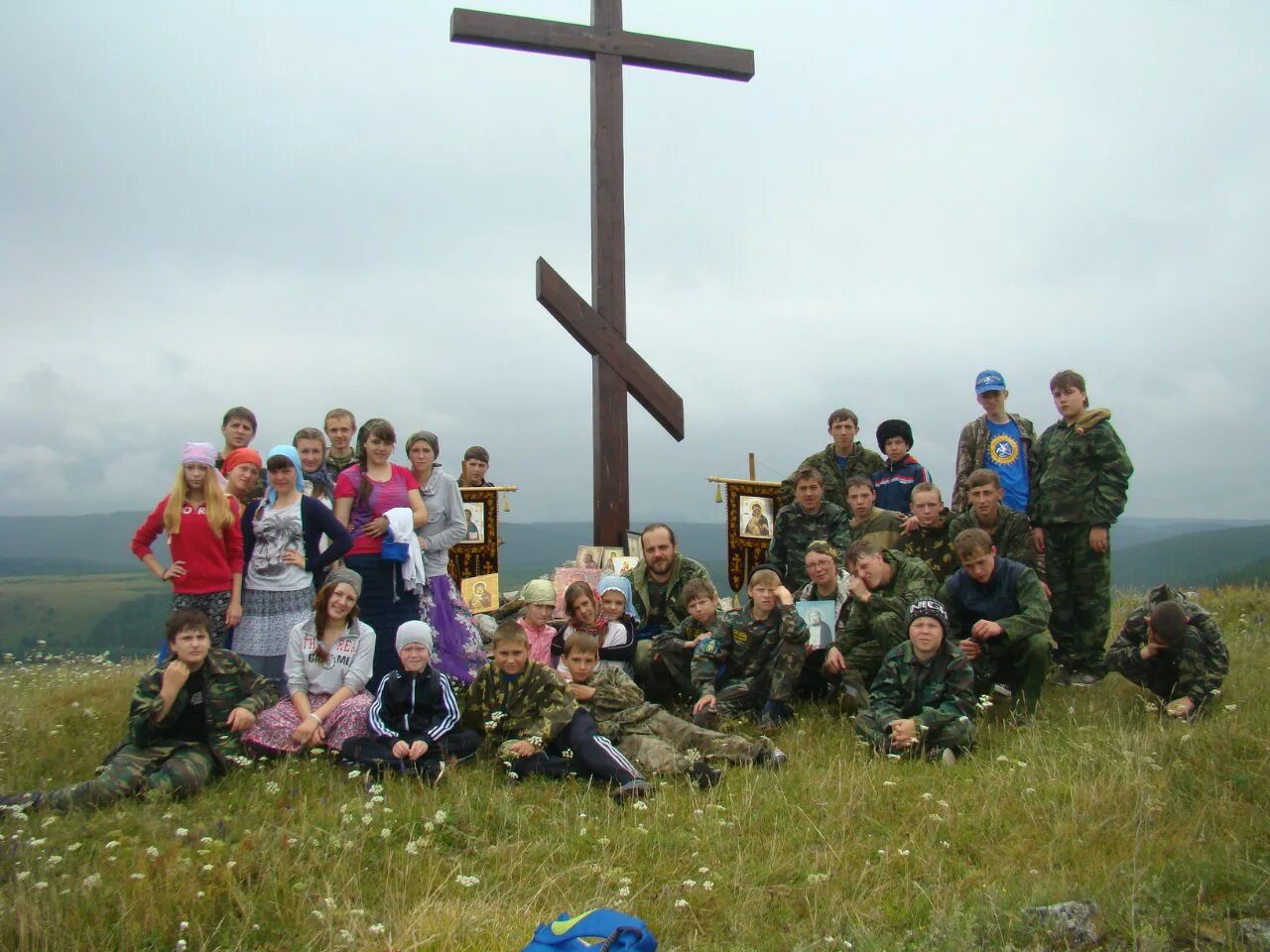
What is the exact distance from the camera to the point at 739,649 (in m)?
6.59

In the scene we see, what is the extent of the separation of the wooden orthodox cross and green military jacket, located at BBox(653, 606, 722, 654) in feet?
5.73

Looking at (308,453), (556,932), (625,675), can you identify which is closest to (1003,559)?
(625,675)

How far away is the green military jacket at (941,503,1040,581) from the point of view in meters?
6.86

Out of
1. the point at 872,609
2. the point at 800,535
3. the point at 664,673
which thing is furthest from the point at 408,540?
the point at 872,609

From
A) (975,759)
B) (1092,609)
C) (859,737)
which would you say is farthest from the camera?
(1092,609)

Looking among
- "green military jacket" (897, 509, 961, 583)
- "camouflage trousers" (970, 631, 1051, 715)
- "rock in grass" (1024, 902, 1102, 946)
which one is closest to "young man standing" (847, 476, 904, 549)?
"green military jacket" (897, 509, 961, 583)

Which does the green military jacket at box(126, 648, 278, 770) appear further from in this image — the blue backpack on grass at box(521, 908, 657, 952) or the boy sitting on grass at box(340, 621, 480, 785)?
the blue backpack on grass at box(521, 908, 657, 952)

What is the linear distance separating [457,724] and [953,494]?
13.6 ft

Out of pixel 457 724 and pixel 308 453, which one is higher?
pixel 308 453

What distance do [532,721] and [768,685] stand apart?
167 cm

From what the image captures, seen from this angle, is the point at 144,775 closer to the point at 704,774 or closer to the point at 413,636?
the point at 413,636

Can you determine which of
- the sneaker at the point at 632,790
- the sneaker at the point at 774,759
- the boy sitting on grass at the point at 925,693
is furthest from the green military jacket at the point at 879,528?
the sneaker at the point at 632,790

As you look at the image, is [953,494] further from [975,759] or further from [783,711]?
[975,759]

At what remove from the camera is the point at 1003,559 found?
254 inches
